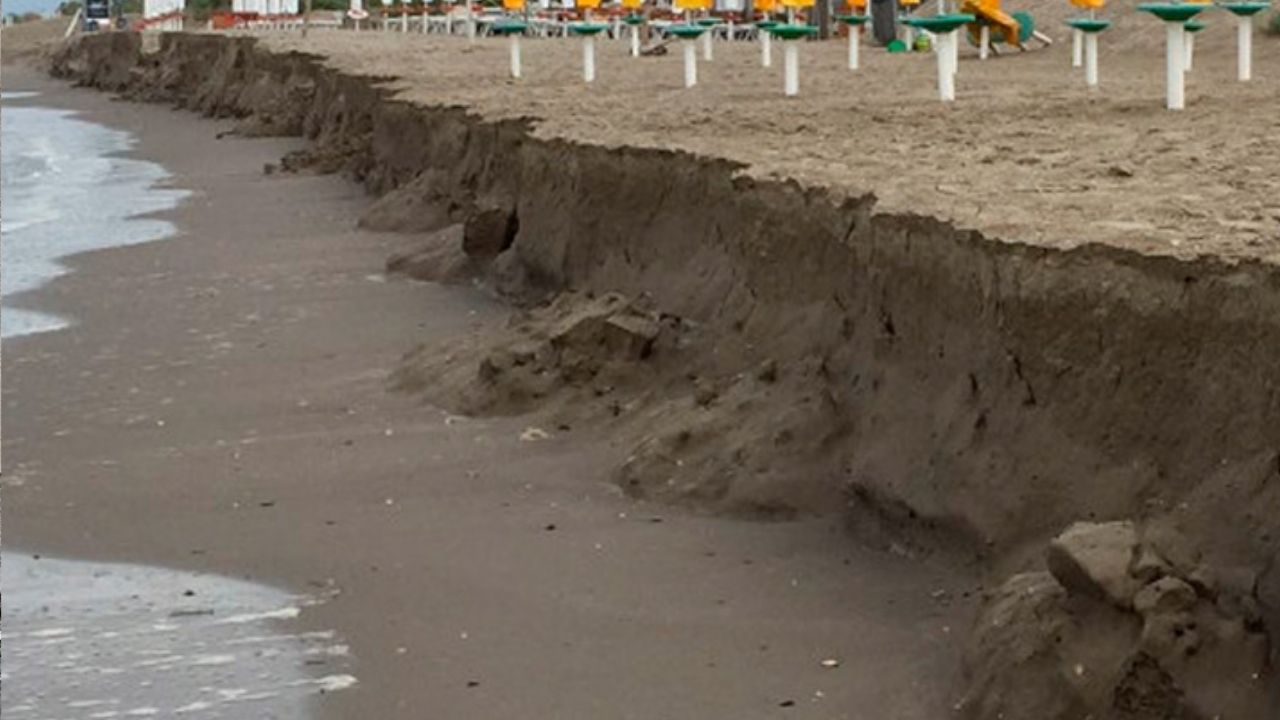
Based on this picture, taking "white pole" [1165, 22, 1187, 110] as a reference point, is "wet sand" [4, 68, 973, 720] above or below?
below

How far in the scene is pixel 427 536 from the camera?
841cm

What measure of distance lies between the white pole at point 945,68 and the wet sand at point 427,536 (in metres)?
3.33

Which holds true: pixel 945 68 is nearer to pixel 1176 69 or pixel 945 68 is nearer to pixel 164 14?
pixel 1176 69

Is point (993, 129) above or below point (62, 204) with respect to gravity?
above

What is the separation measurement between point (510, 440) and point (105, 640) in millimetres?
2646

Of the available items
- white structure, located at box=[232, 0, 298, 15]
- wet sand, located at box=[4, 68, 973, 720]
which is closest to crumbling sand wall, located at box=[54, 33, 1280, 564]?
wet sand, located at box=[4, 68, 973, 720]

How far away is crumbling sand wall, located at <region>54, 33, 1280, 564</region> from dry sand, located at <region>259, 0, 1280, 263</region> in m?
0.16

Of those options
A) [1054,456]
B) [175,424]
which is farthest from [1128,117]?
[1054,456]

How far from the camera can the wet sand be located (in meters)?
6.69

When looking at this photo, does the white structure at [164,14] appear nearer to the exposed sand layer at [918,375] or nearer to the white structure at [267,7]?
the white structure at [267,7]

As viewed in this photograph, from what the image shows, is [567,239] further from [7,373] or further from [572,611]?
[572,611]

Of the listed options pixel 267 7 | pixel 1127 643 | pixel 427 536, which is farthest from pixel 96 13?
pixel 1127 643

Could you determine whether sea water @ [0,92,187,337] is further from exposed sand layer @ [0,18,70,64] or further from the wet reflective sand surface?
exposed sand layer @ [0,18,70,64]

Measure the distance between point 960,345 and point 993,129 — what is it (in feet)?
16.7
